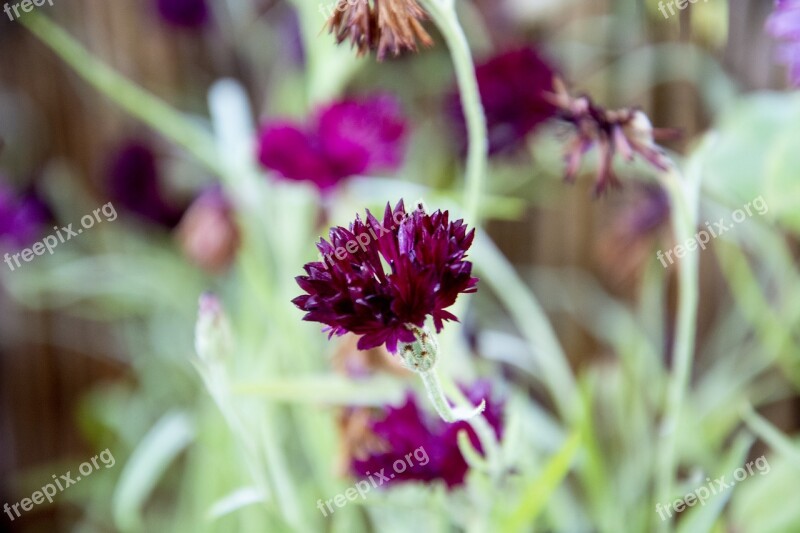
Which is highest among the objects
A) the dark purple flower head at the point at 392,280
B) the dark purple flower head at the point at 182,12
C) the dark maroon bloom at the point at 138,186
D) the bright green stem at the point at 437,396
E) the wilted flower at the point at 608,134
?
the dark purple flower head at the point at 182,12

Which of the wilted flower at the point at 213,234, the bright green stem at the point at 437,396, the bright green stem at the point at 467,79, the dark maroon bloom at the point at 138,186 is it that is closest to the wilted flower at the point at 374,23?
the bright green stem at the point at 467,79

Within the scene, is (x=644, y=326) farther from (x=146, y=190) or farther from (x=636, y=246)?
(x=146, y=190)

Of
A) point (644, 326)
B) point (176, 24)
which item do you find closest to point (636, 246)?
point (644, 326)

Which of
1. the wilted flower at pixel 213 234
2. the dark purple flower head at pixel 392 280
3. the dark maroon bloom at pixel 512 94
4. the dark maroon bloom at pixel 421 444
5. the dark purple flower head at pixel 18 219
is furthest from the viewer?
the dark purple flower head at pixel 18 219

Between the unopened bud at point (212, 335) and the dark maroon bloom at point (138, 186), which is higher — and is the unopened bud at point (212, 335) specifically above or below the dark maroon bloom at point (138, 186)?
below

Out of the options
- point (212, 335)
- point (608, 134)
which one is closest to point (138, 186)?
point (212, 335)

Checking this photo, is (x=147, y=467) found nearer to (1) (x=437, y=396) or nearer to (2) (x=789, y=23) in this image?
(1) (x=437, y=396)

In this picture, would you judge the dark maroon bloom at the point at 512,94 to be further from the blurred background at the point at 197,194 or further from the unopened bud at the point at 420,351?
the unopened bud at the point at 420,351
